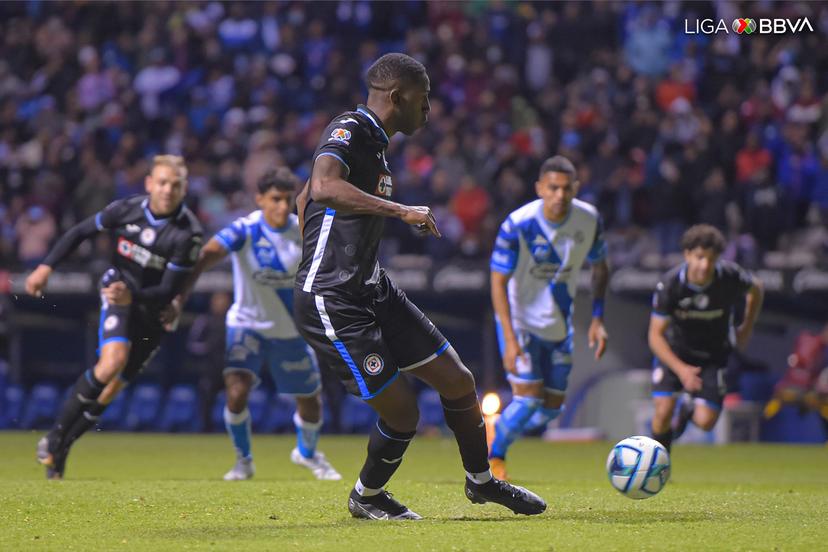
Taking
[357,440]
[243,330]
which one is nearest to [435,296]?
[357,440]

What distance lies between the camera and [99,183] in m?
21.2

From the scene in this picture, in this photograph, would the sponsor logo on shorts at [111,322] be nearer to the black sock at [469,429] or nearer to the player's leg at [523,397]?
the player's leg at [523,397]

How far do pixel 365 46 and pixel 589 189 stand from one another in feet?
18.8

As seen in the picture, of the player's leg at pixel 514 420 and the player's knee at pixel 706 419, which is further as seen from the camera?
the player's knee at pixel 706 419

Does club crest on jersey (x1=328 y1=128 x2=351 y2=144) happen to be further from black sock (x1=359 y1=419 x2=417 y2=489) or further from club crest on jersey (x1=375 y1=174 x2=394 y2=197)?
black sock (x1=359 y1=419 x2=417 y2=489)

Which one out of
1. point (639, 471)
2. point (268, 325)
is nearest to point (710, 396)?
point (268, 325)

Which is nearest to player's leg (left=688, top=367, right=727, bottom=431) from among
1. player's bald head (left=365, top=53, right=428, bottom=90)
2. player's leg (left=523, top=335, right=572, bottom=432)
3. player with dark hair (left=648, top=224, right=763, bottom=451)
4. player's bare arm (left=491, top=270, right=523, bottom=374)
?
player with dark hair (left=648, top=224, right=763, bottom=451)

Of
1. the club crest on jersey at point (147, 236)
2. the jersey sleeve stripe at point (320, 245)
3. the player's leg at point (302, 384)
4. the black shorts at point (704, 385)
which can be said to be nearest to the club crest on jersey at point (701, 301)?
the black shorts at point (704, 385)

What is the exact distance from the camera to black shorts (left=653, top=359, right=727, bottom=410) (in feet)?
38.5

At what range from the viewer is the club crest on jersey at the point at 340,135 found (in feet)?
21.8

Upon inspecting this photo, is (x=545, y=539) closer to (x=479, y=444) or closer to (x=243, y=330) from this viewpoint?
(x=479, y=444)

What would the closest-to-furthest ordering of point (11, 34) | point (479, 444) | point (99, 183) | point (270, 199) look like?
point (479, 444)
point (270, 199)
point (99, 183)
point (11, 34)

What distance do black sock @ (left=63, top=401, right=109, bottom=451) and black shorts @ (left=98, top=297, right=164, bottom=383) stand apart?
318mm

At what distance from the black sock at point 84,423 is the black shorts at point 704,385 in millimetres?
4724
